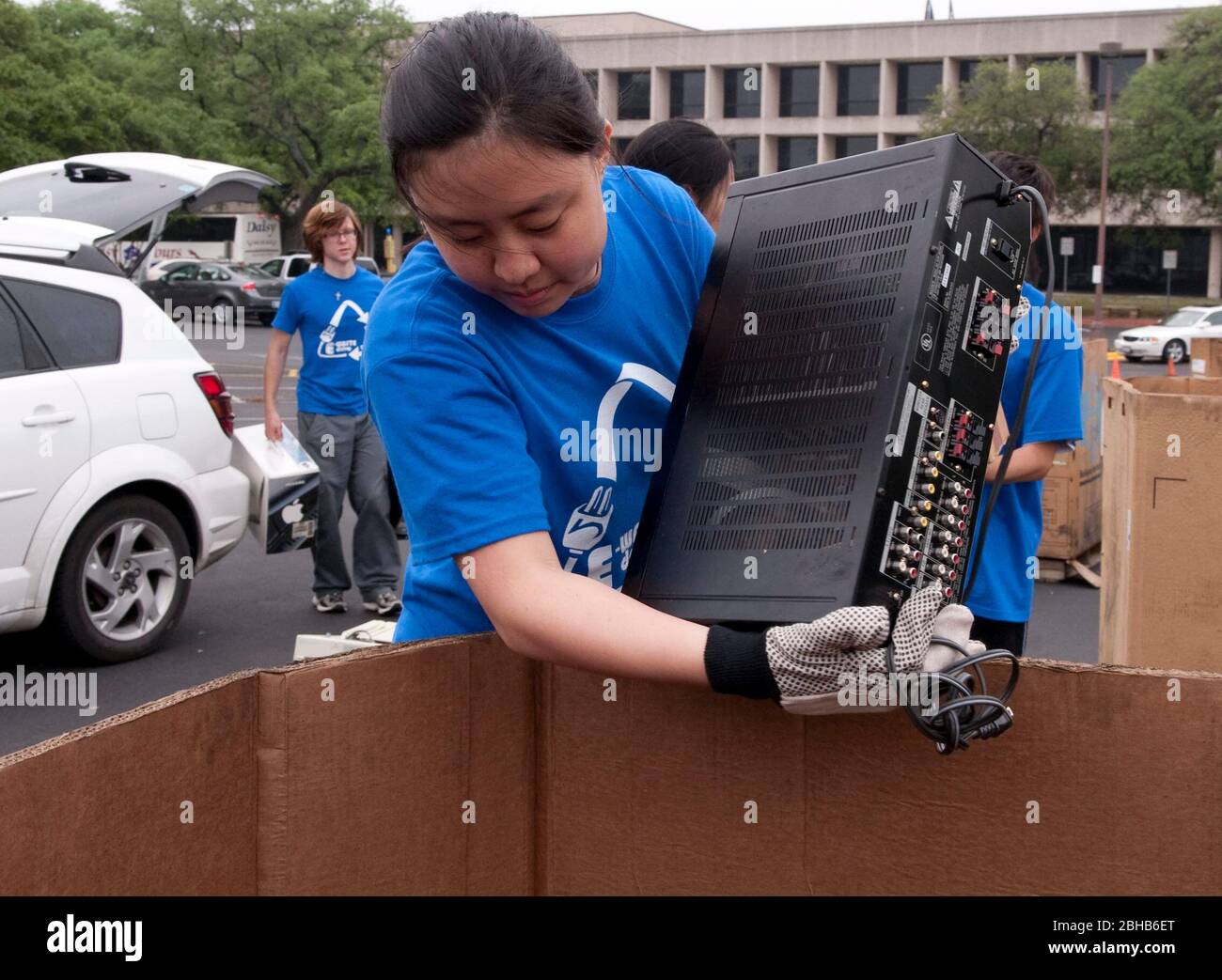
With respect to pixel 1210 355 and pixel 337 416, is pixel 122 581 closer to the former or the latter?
pixel 337 416

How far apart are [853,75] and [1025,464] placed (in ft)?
184

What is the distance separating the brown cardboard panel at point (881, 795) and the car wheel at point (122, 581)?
408cm

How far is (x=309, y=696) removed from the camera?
1.48m

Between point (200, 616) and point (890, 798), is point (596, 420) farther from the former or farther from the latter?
point (200, 616)

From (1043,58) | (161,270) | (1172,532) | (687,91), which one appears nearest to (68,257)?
(1172,532)

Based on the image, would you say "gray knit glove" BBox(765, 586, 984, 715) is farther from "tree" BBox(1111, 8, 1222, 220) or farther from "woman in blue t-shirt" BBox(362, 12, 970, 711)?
"tree" BBox(1111, 8, 1222, 220)

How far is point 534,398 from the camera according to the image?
1686 millimetres

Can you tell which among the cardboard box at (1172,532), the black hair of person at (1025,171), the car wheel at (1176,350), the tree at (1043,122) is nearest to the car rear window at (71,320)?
the black hair of person at (1025,171)

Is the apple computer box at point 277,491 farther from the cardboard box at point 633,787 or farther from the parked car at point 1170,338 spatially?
the parked car at point 1170,338

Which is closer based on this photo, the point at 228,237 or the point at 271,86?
the point at 271,86

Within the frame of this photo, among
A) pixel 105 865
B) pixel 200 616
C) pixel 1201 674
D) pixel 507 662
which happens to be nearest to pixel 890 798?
pixel 1201 674

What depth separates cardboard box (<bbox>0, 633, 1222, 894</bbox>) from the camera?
147cm

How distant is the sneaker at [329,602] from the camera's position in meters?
6.65

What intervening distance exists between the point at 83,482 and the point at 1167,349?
25.6 metres
